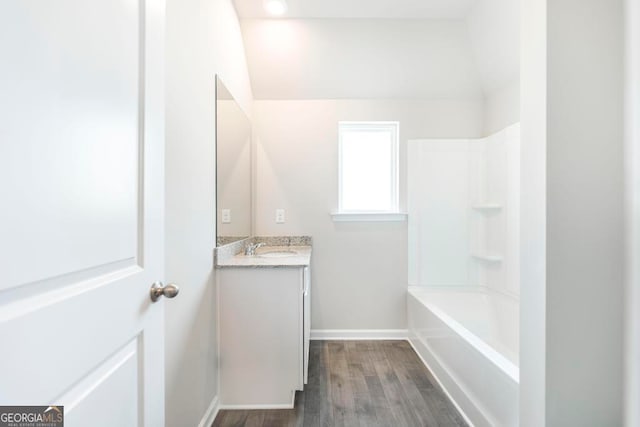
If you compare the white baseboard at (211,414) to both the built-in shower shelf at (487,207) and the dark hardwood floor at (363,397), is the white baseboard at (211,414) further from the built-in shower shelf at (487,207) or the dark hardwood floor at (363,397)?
the built-in shower shelf at (487,207)

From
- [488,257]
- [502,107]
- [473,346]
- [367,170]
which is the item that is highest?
[502,107]

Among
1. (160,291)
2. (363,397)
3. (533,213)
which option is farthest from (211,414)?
(533,213)

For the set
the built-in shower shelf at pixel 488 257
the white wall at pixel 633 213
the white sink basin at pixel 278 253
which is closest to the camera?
the white wall at pixel 633 213

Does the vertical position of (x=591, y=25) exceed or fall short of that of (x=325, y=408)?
it exceeds it

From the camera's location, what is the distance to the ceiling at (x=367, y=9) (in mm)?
2422

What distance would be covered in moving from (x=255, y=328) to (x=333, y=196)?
1.48m

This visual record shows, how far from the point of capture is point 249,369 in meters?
1.94

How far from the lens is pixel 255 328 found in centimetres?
194

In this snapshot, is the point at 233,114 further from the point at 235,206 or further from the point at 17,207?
the point at 17,207

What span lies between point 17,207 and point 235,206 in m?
1.87

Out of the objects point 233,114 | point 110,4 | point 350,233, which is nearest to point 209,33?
point 233,114

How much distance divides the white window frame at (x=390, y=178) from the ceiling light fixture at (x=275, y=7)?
40.2 inches

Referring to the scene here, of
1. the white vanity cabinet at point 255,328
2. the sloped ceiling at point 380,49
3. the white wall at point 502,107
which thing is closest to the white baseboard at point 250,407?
the white vanity cabinet at point 255,328
